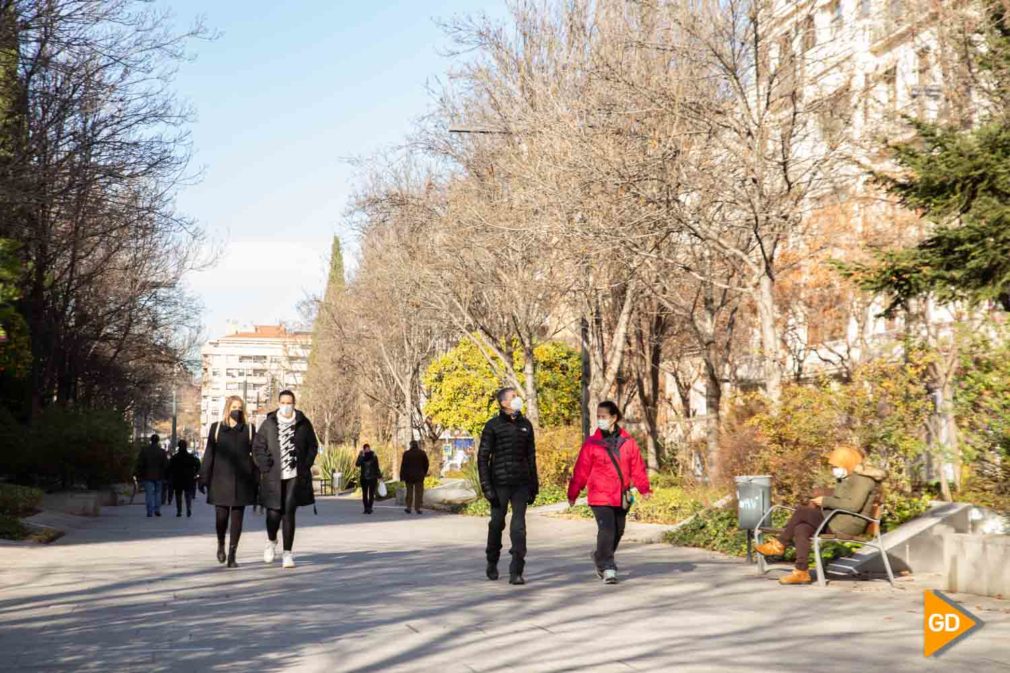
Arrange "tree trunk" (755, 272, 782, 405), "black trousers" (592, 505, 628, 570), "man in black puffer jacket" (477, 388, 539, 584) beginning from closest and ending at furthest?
"black trousers" (592, 505, 628, 570) → "man in black puffer jacket" (477, 388, 539, 584) → "tree trunk" (755, 272, 782, 405)

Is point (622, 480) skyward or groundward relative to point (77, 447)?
groundward

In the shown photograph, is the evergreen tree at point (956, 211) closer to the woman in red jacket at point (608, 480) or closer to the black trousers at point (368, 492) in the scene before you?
the woman in red jacket at point (608, 480)

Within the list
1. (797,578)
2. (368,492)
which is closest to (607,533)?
(797,578)

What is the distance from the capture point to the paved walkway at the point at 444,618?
8625 mm

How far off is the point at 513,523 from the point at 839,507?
127 inches

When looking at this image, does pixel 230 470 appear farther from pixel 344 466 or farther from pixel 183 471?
pixel 344 466

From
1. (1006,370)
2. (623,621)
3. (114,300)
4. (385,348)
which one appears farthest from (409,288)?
(623,621)

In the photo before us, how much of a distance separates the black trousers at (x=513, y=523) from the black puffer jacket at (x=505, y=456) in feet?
0.29

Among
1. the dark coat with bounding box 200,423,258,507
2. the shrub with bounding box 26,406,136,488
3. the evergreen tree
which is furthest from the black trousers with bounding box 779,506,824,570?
the shrub with bounding box 26,406,136,488

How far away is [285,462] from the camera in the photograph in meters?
15.4

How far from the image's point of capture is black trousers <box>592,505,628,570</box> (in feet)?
44.7

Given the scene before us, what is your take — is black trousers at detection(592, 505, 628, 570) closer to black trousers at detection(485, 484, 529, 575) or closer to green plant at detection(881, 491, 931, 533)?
black trousers at detection(485, 484, 529, 575)

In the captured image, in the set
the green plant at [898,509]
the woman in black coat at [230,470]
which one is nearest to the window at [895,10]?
the green plant at [898,509]

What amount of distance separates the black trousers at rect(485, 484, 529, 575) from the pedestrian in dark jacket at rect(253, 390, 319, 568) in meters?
2.36
